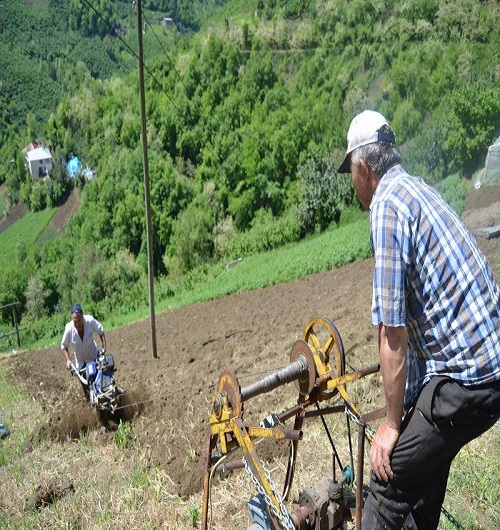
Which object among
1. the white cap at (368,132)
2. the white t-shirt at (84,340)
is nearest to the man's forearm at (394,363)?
the white cap at (368,132)

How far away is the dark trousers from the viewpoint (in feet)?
7.63

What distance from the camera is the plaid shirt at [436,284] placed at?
2.27 m

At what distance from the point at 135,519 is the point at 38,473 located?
183 cm

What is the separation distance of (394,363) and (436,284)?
33 cm

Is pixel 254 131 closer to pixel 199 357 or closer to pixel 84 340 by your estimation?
pixel 199 357

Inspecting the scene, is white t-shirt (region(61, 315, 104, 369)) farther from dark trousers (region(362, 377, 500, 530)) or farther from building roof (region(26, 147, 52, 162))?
building roof (region(26, 147, 52, 162))

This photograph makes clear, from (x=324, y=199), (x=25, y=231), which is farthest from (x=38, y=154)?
(x=324, y=199)

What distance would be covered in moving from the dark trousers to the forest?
22293mm

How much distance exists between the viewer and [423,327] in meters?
2.35

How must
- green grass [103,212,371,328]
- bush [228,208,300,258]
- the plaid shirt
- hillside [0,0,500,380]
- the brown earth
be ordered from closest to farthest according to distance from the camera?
the plaid shirt → the brown earth → green grass [103,212,371,328] → hillside [0,0,500,380] → bush [228,208,300,258]

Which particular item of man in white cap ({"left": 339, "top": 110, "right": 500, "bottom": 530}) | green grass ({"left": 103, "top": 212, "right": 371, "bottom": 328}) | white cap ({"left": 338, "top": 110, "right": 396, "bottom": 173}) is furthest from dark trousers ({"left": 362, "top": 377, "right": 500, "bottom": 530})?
green grass ({"left": 103, "top": 212, "right": 371, "bottom": 328})

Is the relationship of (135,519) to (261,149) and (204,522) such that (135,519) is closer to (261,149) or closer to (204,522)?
(204,522)

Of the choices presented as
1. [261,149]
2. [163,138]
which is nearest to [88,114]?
[163,138]

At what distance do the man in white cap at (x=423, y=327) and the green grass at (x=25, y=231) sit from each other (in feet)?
239
